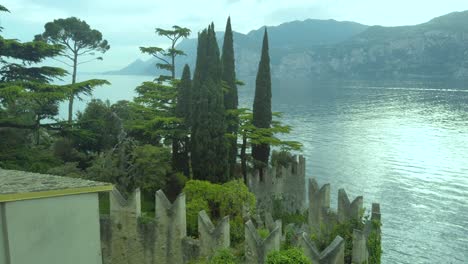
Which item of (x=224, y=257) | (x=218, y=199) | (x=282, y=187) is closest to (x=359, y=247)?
(x=224, y=257)

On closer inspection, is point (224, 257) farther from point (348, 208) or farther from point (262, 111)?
point (262, 111)

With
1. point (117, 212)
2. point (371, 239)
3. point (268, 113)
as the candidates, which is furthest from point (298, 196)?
point (117, 212)

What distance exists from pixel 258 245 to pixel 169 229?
5.36 meters

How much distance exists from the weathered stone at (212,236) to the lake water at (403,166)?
2169cm

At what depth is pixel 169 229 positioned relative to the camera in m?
19.6

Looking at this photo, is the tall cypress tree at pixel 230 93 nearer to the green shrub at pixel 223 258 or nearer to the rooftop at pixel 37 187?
the green shrub at pixel 223 258

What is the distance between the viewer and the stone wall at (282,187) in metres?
Result: 34.8

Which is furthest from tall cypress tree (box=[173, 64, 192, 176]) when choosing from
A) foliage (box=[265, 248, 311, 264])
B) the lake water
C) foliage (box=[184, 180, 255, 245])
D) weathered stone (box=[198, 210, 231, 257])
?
foliage (box=[265, 248, 311, 264])

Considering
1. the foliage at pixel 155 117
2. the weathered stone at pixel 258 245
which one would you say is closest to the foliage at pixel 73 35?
the foliage at pixel 155 117

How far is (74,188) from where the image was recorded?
1255cm

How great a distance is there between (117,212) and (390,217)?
3120cm

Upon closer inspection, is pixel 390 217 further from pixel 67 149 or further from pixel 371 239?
pixel 67 149

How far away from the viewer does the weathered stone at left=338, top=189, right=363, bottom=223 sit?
883 inches

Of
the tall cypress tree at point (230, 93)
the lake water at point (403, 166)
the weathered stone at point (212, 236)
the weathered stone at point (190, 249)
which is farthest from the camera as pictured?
the lake water at point (403, 166)
